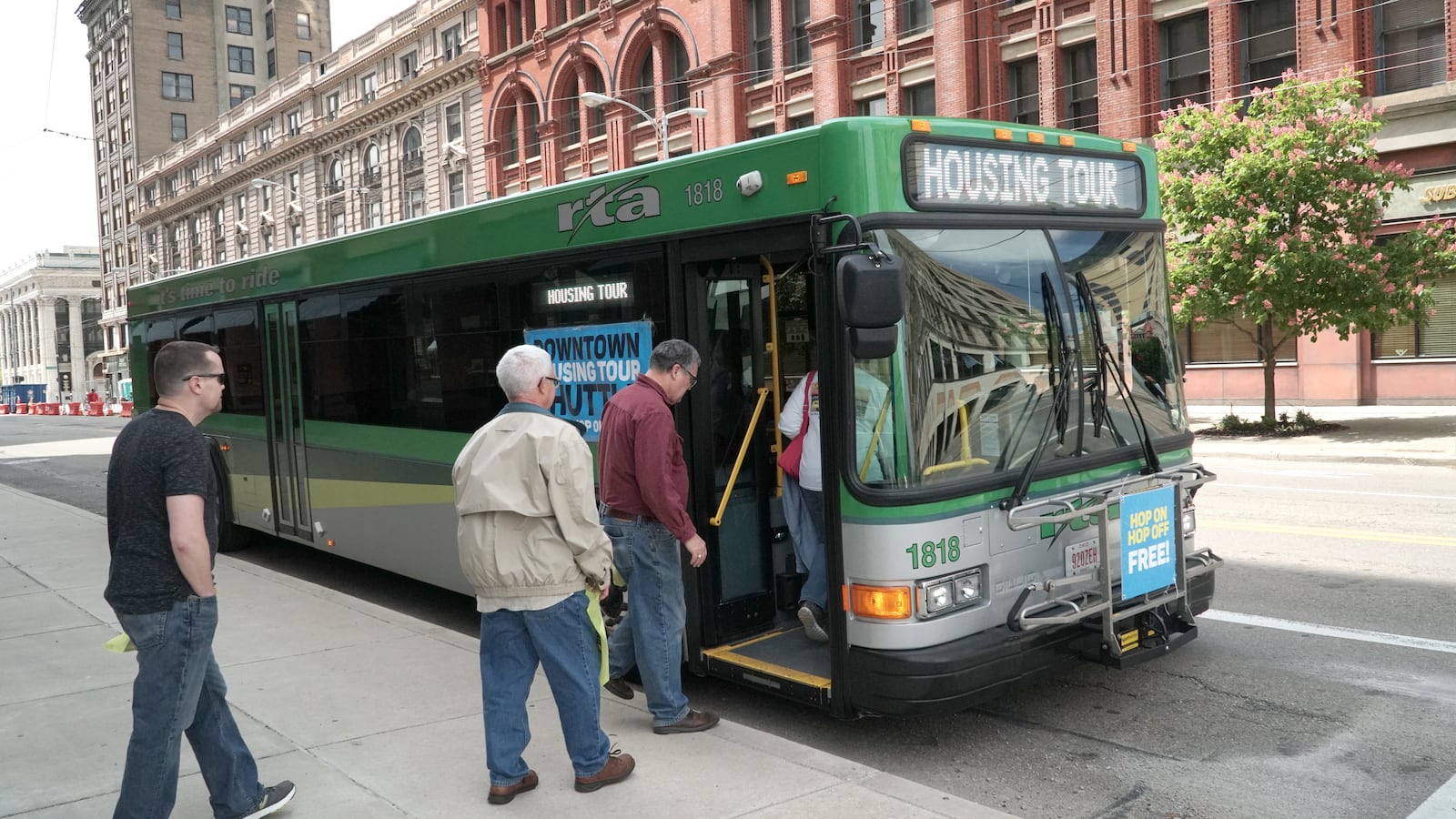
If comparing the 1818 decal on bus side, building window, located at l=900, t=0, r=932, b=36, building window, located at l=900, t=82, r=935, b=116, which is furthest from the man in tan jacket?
building window, located at l=900, t=0, r=932, b=36

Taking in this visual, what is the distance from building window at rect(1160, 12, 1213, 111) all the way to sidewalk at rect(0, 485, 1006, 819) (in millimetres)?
22138

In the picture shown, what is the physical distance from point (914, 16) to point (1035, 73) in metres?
3.82

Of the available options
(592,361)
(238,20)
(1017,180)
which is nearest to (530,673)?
(592,361)

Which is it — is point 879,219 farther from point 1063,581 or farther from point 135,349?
point 135,349

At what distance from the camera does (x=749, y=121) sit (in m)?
33.9

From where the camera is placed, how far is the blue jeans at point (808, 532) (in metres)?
5.99

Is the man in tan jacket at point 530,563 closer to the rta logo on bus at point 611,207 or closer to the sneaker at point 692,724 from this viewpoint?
the sneaker at point 692,724

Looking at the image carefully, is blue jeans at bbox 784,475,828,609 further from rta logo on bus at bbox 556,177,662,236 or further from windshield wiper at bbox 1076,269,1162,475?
rta logo on bus at bbox 556,177,662,236

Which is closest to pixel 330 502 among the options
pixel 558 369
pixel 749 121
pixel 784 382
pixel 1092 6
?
pixel 558 369

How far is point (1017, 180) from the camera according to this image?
5.43m

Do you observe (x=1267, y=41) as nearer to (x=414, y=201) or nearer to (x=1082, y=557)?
(x=1082, y=557)

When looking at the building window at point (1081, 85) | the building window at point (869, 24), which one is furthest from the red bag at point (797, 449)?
the building window at point (869, 24)

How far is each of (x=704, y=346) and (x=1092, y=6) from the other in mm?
23310

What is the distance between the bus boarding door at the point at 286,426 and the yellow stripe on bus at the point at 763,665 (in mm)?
5400
